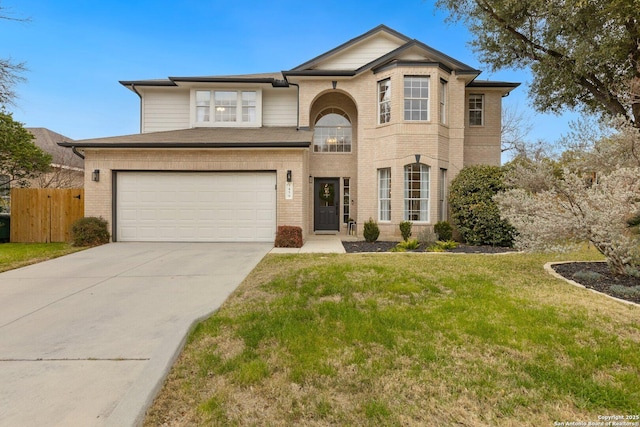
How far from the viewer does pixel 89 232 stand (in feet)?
33.2

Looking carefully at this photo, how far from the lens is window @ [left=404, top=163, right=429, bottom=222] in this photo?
11914mm

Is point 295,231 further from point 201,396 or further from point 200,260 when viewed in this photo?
point 201,396

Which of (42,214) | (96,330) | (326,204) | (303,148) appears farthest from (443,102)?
(42,214)

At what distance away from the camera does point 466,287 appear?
17.3 ft

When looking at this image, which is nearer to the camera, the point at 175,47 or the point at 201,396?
the point at 201,396

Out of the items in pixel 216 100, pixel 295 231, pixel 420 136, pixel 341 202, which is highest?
pixel 216 100

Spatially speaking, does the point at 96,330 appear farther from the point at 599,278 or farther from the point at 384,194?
the point at 384,194

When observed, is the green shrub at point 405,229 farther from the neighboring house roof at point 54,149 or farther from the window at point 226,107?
the neighboring house roof at point 54,149

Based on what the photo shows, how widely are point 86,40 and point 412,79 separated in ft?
61.2

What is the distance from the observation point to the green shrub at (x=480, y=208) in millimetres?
10453

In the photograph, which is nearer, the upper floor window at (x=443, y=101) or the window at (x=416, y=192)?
the window at (x=416, y=192)

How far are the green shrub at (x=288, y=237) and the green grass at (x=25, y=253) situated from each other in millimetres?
5993

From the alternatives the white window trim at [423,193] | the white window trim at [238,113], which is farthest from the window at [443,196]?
the white window trim at [238,113]

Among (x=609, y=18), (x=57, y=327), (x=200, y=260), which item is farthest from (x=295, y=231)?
(x=609, y=18)
